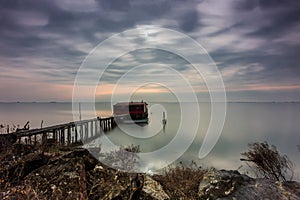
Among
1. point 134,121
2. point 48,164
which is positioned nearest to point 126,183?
point 48,164

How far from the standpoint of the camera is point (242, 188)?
5.04 m

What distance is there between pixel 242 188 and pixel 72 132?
35266 millimetres

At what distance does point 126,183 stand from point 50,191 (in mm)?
1616

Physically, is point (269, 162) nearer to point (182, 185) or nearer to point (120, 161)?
point (182, 185)

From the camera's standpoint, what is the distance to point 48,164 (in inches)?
211

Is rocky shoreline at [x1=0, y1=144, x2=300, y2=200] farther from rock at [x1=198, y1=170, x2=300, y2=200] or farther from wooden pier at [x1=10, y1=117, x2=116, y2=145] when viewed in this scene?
wooden pier at [x1=10, y1=117, x2=116, y2=145]

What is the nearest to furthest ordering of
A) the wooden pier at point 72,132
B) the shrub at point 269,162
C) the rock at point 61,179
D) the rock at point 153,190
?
the rock at point 61,179 < the rock at point 153,190 < the shrub at point 269,162 < the wooden pier at point 72,132

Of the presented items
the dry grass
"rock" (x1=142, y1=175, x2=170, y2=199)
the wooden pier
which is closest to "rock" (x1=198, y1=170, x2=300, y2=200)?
the dry grass

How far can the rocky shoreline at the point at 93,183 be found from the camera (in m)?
4.55

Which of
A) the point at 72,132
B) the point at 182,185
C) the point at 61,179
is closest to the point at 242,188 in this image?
the point at 182,185

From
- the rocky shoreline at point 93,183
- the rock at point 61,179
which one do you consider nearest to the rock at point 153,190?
the rocky shoreline at point 93,183

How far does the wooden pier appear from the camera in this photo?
16.7 metres

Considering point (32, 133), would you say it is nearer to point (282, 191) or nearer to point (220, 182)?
point (220, 182)

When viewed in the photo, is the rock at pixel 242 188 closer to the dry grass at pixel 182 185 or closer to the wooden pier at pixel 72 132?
the dry grass at pixel 182 185
